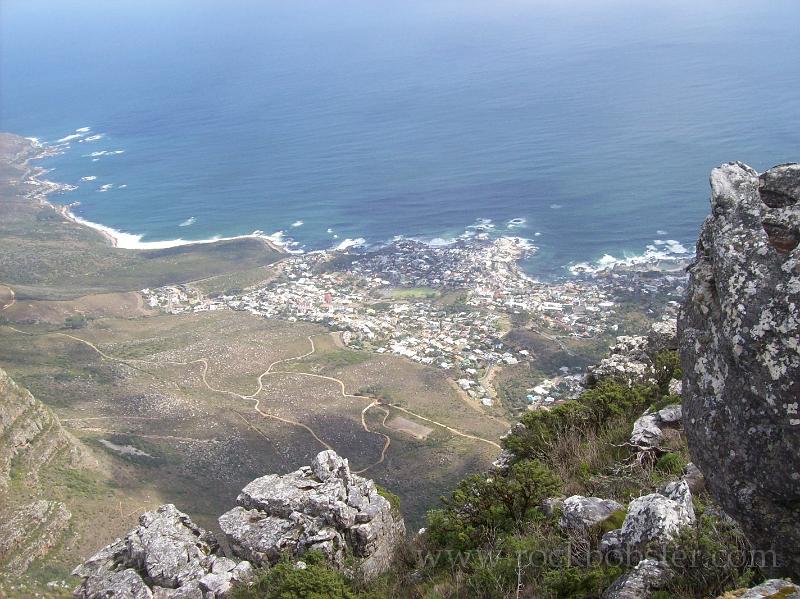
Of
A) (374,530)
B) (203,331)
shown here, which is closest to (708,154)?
(203,331)

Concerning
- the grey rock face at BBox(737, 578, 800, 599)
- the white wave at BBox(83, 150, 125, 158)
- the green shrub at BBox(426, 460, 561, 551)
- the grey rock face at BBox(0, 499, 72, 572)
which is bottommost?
the grey rock face at BBox(0, 499, 72, 572)

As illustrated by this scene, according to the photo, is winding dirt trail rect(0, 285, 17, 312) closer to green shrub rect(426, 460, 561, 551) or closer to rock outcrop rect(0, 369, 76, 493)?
rock outcrop rect(0, 369, 76, 493)

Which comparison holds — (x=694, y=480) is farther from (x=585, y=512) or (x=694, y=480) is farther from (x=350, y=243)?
(x=350, y=243)

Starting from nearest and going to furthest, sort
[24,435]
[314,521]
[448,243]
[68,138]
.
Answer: [314,521] → [24,435] → [448,243] → [68,138]

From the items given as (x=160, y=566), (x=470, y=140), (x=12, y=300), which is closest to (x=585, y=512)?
(x=160, y=566)

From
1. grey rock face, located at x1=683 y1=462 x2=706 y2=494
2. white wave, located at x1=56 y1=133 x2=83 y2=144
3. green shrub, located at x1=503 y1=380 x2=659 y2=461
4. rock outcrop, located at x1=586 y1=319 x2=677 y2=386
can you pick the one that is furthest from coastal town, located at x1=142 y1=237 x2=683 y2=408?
white wave, located at x1=56 y1=133 x2=83 y2=144

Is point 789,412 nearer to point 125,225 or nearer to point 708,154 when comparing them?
point 708,154

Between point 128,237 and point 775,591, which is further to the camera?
point 128,237
